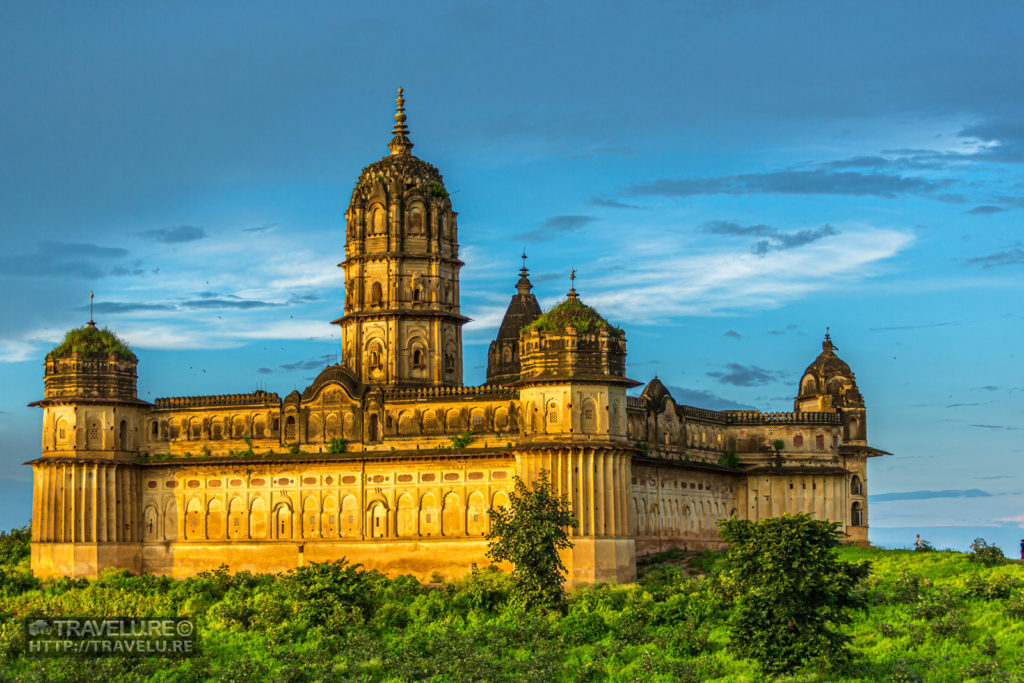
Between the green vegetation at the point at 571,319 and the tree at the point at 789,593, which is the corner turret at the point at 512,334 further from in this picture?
the tree at the point at 789,593

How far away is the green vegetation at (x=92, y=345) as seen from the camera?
227ft

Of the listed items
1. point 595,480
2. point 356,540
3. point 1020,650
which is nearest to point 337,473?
point 356,540

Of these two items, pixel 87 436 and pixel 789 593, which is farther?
pixel 87 436

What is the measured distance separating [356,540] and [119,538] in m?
10.6

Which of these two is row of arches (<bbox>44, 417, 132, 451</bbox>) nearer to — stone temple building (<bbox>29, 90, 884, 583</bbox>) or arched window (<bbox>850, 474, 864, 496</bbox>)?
stone temple building (<bbox>29, 90, 884, 583</bbox>)

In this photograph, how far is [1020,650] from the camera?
158ft

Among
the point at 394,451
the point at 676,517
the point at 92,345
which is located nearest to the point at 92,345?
the point at 92,345

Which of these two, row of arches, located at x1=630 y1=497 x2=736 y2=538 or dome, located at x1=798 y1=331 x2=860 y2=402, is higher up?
dome, located at x1=798 y1=331 x2=860 y2=402

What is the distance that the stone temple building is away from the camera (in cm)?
6291


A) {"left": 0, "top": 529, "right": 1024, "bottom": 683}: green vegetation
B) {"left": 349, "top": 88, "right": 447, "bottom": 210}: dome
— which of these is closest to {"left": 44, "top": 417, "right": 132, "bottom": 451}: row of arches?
{"left": 0, "top": 529, "right": 1024, "bottom": 683}: green vegetation

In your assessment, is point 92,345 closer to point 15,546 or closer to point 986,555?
point 15,546

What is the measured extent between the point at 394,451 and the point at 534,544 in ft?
40.9

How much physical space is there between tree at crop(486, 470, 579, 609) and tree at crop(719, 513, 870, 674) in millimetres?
10793

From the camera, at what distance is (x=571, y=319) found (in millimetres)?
63406
